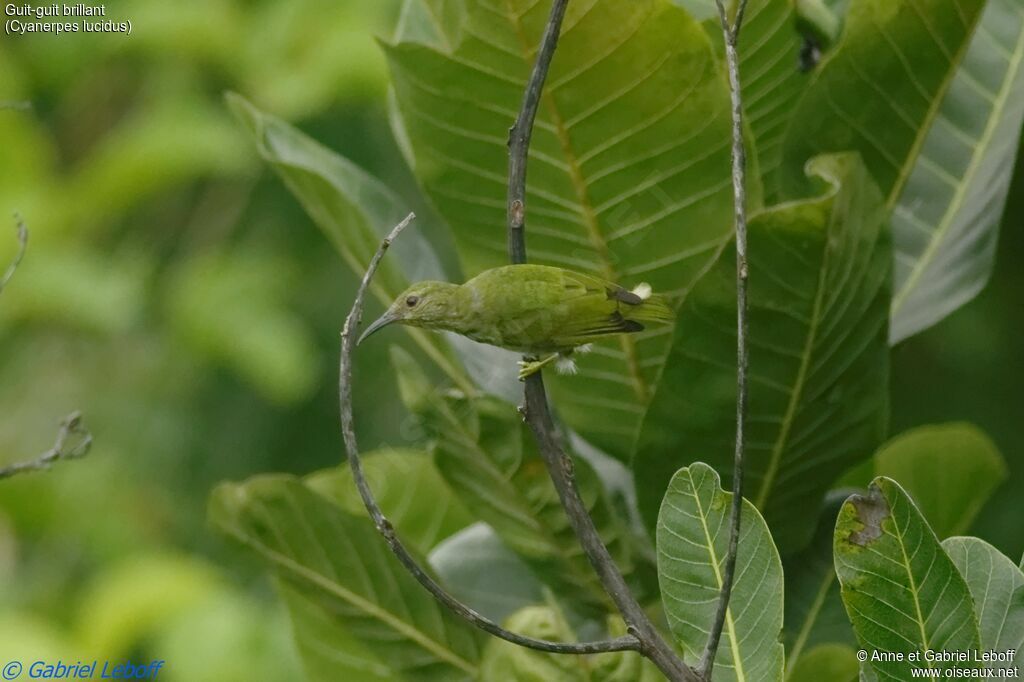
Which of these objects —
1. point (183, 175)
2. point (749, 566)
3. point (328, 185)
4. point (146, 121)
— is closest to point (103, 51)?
point (146, 121)

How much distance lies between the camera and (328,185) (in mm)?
1972

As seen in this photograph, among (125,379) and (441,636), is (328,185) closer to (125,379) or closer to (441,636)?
(441,636)

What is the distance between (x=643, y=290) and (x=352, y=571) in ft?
1.93

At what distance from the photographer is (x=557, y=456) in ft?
4.80

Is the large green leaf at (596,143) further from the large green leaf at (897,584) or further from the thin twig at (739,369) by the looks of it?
the large green leaf at (897,584)

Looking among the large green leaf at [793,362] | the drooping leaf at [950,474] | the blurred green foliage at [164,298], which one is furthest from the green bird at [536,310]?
the blurred green foliage at [164,298]

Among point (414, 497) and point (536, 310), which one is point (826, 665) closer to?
point (536, 310)

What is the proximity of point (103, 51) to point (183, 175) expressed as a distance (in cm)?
71

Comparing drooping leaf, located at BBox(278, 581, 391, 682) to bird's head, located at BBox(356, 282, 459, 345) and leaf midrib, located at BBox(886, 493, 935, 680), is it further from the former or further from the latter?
leaf midrib, located at BBox(886, 493, 935, 680)

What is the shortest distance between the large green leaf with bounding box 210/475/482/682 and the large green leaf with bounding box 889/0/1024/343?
814 mm

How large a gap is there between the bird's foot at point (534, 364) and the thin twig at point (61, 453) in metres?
0.62

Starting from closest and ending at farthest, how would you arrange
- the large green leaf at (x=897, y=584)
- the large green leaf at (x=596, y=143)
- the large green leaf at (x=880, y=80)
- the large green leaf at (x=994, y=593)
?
the large green leaf at (x=897, y=584), the large green leaf at (x=994, y=593), the large green leaf at (x=596, y=143), the large green leaf at (x=880, y=80)

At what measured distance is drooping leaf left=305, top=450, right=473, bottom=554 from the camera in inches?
93.4

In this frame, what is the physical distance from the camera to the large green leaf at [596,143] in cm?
177
